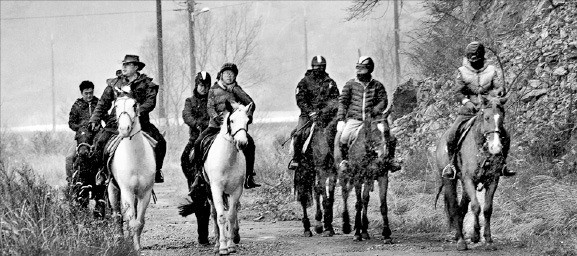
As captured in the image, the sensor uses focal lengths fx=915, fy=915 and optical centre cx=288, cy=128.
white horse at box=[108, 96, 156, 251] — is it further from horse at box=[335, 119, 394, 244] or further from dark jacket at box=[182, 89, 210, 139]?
horse at box=[335, 119, 394, 244]

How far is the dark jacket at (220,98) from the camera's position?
13.2 metres

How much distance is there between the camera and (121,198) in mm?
13375

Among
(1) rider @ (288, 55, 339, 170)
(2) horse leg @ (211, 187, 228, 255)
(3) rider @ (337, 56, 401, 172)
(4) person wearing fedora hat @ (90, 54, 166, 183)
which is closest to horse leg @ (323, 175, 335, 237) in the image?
(1) rider @ (288, 55, 339, 170)

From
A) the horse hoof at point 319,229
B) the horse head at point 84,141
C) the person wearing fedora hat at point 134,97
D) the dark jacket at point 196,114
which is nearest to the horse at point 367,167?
the horse hoof at point 319,229

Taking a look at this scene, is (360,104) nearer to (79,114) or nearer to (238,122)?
(238,122)

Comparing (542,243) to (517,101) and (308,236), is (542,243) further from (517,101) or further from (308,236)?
(517,101)

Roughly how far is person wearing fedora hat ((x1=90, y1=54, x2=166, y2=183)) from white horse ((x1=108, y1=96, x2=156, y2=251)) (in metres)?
0.45

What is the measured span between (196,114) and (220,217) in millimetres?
2289

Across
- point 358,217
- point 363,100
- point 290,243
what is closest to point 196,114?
point 290,243

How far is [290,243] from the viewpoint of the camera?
14.1 meters

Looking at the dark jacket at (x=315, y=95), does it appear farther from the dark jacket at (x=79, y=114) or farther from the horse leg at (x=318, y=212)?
the dark jacket at (x=79, y=114)

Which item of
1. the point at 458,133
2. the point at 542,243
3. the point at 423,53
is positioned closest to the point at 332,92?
the point at 458,133

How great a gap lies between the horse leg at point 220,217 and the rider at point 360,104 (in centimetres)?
232

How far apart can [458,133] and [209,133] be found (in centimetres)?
359
